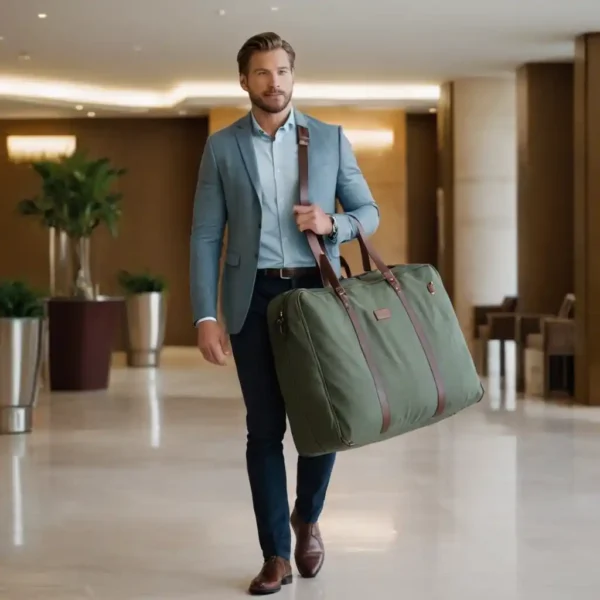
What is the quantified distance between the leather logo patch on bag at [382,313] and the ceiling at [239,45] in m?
6.40

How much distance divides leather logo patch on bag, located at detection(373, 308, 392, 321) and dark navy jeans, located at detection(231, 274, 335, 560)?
38cm

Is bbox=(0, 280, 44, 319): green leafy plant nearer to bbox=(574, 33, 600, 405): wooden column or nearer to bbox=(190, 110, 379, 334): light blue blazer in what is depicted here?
bbox=(574, 33, 600, 405): wooden column

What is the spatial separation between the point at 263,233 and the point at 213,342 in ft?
1.28

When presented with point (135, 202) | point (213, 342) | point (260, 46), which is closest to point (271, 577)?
point (213, 342)

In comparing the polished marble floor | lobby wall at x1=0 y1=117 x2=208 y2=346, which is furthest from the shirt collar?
lobby wall at x1=0 y1=117 x2=208 y2=346

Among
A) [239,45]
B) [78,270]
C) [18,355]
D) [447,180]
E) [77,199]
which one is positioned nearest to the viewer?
[18,355]

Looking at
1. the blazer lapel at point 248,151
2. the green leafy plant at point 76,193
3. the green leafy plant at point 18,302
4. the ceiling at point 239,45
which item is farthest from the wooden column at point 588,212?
the blazer lapel at point 248,151

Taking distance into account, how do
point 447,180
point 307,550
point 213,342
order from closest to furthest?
point 213,342 → point 307,550 → point 447,180

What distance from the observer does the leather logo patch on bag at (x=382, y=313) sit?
150 inches

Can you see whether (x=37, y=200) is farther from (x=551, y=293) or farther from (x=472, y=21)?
(x=551, y=293)

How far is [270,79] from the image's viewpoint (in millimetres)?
3988

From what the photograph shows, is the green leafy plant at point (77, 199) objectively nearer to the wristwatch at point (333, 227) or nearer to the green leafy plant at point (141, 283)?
the green leafy plant at point (141, 283)

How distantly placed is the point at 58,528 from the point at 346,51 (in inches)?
323

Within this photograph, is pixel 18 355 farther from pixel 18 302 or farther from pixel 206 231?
pixel 206 231
